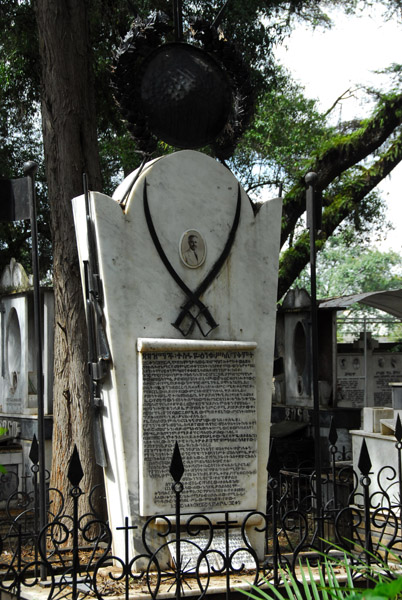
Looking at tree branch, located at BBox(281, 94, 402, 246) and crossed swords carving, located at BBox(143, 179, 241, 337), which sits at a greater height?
tree branch, located at BBox(281, 94, 402, 246)

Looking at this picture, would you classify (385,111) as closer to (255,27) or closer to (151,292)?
(255,27)

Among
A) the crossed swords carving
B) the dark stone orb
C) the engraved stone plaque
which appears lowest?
the engraved stone plaque

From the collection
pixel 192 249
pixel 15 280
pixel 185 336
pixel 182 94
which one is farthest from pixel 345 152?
pixel 185 336

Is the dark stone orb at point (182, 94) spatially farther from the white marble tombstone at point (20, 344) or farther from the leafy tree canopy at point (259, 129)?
the white marble tombstone at point (20, 344)

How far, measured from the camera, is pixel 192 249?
20.3ft

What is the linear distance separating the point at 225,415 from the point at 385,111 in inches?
462

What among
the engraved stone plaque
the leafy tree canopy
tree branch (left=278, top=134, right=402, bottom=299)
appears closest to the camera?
the engraved stone plaque

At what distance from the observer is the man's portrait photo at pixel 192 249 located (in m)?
6.15

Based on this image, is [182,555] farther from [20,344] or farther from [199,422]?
[20,344]

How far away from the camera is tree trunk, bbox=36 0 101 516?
8.82 meters

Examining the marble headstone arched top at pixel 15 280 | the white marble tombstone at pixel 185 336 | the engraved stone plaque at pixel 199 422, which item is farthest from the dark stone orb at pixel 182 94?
the marble headstone arched top at pixel 15 280

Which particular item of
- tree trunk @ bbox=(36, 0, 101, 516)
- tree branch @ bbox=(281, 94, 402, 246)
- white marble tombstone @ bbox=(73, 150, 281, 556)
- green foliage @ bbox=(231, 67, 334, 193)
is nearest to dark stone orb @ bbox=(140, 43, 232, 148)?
white marble tombstone @ bbox=(73, 150, 281, 556)

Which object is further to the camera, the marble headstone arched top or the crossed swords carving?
the marble headstone arched top

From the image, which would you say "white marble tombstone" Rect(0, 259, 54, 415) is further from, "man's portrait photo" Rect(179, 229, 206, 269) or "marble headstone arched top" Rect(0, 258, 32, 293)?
"man's portrait photo" Rect(179, 229, 206, 269)
